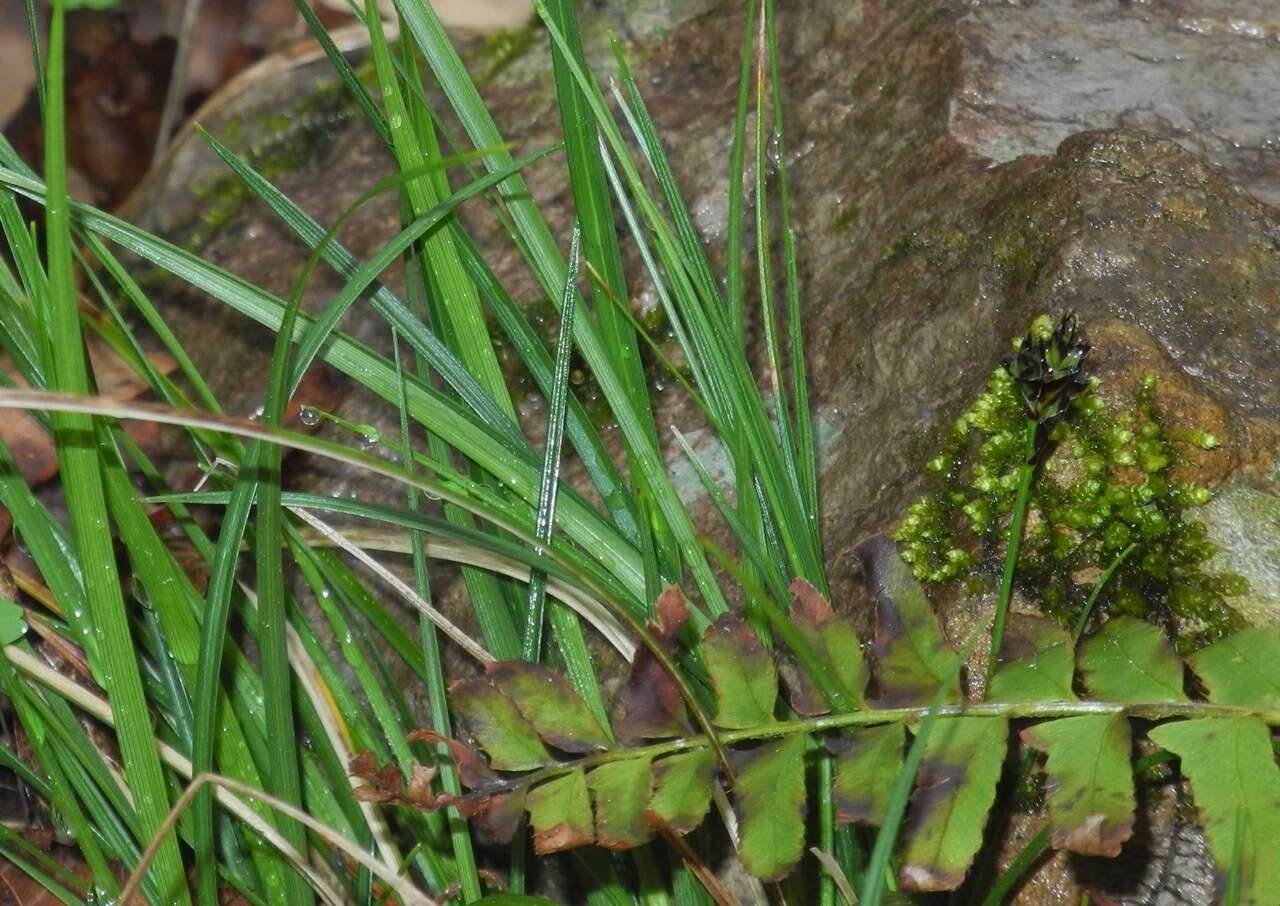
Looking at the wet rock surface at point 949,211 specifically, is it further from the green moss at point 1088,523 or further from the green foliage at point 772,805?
the green foliage at point 772,805

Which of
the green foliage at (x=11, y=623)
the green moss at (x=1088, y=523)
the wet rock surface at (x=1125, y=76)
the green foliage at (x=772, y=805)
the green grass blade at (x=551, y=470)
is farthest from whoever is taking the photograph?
the wet rock surface at (x=1125, y=76)

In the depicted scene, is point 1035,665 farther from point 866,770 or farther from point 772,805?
point 772,805

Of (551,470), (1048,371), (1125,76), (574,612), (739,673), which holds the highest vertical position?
(1125,76)

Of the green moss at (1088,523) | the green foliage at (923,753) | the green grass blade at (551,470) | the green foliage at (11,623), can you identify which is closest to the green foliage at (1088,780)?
the green foliage at (923,753)

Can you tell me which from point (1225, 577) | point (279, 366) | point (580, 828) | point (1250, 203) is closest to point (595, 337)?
point (279, 366)

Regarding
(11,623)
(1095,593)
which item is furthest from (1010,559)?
(11,623)

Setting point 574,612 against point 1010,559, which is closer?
point 1010,559

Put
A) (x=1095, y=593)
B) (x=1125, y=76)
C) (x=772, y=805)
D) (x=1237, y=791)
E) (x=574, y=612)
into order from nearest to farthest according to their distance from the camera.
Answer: (x=1237, y=791) < (x=772, y=805) < (x=1095, y=593) < (x=574, y=612) < (x=1125, y=76)
